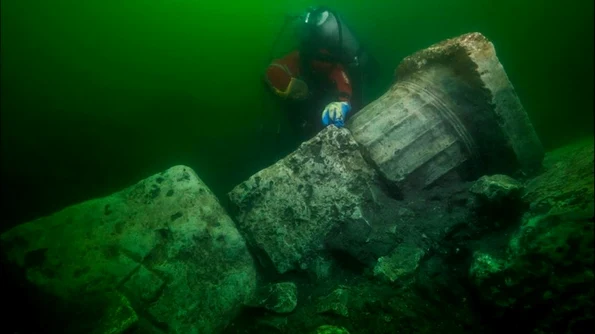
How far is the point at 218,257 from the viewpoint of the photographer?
2736 mm

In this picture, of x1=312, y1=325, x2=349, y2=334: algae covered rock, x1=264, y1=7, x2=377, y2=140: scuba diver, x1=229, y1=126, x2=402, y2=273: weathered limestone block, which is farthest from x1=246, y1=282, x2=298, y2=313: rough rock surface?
x1=264, y1=7, x2=377, y2=140: scuba diver

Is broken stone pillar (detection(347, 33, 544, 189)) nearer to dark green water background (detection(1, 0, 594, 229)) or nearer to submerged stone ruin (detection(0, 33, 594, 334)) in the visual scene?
submerged stone ruin (detection(0, 33, 594, 334))

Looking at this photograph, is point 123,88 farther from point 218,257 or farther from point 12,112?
point 218,257

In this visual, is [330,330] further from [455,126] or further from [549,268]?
[455,126]

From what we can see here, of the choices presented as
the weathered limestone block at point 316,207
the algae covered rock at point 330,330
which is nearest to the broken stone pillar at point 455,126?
the weathered limestone block at point 316,207

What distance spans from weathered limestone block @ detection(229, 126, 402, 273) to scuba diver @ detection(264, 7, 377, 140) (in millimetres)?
701

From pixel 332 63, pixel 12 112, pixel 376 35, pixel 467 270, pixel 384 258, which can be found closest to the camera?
pixel 467 270

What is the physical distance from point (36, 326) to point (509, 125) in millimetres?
4609

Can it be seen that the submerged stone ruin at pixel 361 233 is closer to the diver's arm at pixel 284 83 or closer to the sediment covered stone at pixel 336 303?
the sediment covered stone at pixel 336 303

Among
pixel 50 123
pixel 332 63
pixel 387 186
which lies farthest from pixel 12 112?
pixel 387 186

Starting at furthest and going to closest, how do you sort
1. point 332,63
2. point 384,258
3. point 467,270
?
point 332,63 → point 384,258 → point 467,270

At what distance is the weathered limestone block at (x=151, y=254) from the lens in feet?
7.90

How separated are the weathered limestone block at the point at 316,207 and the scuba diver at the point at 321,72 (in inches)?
27.6

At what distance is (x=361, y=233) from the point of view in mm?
2604
